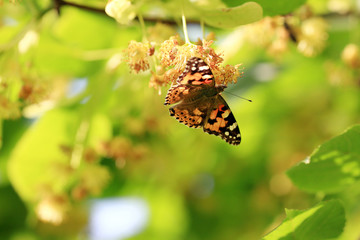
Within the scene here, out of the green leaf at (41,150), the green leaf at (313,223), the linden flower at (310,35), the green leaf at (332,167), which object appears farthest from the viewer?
the green leaf at (41,150)

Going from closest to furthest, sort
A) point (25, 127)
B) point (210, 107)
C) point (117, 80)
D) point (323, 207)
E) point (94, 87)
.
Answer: point (323, 207)
point (210, 107)
point (94, 87)
point (117, 80)
point (25, 127)

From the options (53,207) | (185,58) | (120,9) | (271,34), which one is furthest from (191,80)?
(53,207)

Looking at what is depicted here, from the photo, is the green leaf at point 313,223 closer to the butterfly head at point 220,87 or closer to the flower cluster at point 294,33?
the butterfly head at point 220,87

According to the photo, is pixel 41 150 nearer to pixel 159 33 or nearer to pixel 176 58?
pixel 159 33

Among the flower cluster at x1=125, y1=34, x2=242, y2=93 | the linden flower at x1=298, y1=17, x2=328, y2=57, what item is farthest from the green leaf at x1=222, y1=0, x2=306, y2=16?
the linden flower at x1=298, y1=17, x2=328, y2=57

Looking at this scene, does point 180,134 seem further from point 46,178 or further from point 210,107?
point 210,107

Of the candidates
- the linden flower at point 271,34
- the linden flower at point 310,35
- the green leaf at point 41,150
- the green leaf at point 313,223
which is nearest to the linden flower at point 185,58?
the green leaf at point 313,223

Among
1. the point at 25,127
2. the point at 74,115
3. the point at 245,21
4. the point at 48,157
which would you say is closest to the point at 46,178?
the point at 48,157
